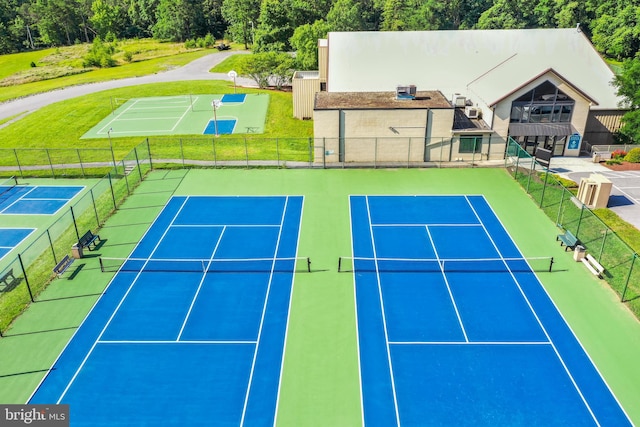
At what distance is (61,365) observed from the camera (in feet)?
55.0

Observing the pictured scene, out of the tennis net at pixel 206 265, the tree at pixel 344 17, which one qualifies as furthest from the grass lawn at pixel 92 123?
the tree at pixel 344 17

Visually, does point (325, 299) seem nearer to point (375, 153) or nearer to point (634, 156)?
point (375, 153)

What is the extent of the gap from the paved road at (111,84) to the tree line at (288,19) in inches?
301

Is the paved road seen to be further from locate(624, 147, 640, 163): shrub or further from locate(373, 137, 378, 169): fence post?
locate(624, 147, 640, 163): shrub

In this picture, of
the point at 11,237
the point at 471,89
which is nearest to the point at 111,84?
the point at 11,237

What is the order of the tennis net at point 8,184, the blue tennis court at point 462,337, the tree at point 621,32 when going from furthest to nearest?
the tree at point 621,32 < the tennis net at point 8,184 < the blue tennis court at point 462,337

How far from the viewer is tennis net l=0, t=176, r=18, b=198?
100ft

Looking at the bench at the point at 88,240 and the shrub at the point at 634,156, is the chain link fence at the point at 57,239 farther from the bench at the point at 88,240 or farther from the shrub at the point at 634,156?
the shrub at the point at 634,156

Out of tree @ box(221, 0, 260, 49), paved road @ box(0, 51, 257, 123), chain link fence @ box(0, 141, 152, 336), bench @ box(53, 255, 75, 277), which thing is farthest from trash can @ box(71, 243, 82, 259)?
tree @ box(221, 0, 260, 49)

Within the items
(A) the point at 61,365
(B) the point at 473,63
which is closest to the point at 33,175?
(A) the point at 61,365

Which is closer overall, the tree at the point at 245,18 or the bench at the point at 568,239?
the bench at the point at 568,239

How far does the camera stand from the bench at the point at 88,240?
2300 cm

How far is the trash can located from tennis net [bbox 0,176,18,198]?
1131 centimetres

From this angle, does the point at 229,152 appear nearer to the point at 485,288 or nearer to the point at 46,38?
the point at 485,288
